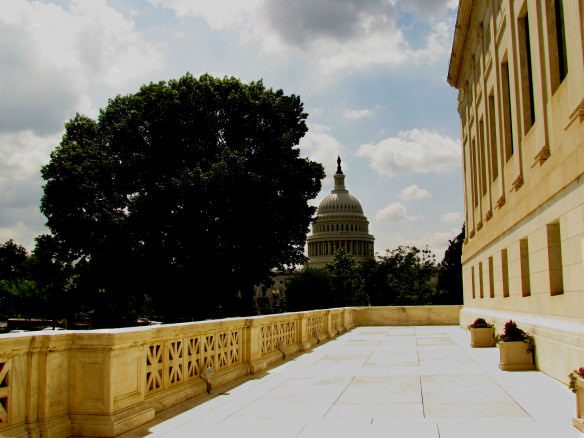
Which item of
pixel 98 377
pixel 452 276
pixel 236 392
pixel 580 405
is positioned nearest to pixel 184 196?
pixel 236 392

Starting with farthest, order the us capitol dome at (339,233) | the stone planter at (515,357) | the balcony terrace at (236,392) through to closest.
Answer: the us capitol dome at (339,233) < the stone planter at (515,357) < the balcony terrace at (236,392)

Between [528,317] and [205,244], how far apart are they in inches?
852

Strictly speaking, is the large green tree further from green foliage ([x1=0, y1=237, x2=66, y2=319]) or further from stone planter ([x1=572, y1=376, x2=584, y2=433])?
stone planter ([x1=572, y1=376, x2=584, y2=433])

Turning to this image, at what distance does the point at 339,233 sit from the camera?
154 meters

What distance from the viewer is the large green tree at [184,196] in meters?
34.0

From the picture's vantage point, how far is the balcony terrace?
6688 millimetres

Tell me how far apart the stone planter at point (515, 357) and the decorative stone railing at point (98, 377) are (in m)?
6.82

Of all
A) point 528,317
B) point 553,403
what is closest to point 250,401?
point 553,403

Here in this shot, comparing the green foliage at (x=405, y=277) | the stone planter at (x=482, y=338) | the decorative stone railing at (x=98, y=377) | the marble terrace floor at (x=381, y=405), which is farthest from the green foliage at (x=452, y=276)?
the decorative stone railing at (x=98, y=377)

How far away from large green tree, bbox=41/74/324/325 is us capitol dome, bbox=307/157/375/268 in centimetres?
11298

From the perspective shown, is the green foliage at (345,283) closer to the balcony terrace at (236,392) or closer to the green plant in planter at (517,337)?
the green plant in planter at (517,337)

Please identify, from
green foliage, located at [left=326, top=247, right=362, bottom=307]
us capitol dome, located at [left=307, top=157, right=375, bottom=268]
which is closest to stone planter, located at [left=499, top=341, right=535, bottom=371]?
green foliage, located at [left=326, top=247, right=362, bottom=307]

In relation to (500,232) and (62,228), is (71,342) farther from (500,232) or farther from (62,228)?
(62,228)

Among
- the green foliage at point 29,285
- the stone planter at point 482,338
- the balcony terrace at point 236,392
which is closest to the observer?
the balcony terrace at point 236,392
